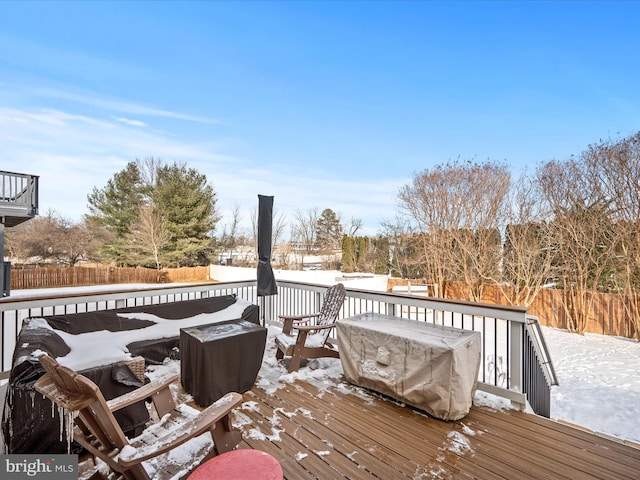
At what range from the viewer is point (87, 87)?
8.54 meters

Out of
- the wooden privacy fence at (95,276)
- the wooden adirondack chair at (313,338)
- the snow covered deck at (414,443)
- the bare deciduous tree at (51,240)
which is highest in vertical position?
the bare deciduous tree at (51,240)

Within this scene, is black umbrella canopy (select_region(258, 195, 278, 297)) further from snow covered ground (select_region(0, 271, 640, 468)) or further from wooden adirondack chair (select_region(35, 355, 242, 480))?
wooden adirondack chair (select_region(35, 355, 242, 480))

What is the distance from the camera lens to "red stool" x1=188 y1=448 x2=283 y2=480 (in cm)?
129

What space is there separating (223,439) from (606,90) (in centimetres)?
1034

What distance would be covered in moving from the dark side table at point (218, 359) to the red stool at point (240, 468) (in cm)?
143

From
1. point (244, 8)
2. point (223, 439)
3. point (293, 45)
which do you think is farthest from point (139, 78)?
point (223, 439)

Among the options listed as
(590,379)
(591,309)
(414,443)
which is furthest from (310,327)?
(591,309)

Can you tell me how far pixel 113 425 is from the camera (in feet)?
5.13

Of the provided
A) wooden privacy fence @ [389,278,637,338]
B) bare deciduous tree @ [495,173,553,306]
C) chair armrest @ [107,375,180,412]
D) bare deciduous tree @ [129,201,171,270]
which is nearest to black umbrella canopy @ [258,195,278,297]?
chair armrest @ [107,375,180,412]

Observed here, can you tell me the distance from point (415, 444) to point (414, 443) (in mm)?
12

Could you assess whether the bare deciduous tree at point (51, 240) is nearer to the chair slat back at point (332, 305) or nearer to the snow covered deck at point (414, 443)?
the chair slat back at point (332, 305)

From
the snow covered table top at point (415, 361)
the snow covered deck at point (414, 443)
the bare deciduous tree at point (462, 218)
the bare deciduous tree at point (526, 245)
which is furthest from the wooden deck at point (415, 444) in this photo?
the bare deciduous tree at point (462, 218)

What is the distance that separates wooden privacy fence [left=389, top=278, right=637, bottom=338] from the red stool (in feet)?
25.0

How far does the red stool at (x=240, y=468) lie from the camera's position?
50.6 inches
